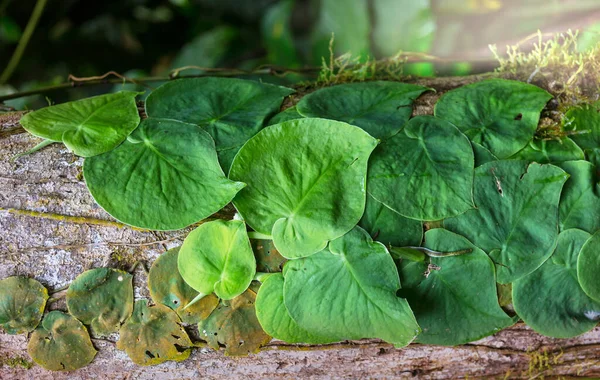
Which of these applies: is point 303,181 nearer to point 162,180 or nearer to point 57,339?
point 162,180

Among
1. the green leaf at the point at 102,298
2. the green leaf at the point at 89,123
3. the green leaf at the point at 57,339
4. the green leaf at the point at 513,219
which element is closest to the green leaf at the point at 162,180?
the green leaf at the point at 89,123

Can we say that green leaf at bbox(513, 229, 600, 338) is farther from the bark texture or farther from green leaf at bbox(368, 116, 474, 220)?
green leaf at bbox(368, 116, 474, 220)

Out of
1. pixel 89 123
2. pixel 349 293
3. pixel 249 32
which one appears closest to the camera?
pixel 349 293

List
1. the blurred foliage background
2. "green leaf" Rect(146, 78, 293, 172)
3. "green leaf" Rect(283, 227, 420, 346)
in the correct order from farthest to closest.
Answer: the blurred foliage background
"green leaf" Rect(146, 78, 293, 172)
"green leaf" Rect(283, 227, 420, 346)

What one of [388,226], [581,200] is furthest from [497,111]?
[388,226]

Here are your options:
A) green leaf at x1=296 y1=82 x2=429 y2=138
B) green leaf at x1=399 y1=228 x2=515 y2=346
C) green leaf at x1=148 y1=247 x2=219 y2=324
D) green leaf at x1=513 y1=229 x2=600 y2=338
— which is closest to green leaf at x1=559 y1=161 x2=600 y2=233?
green leaf at x1=513 y1=229 x2=600 y2=338

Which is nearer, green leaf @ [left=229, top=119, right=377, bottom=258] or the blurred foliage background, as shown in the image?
green leaf @ [left=229, top=119, right=377, bottom=258]

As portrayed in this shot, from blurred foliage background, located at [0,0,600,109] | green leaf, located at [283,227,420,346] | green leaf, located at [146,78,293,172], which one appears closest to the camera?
green leaf, located at [283,227,420,346]
